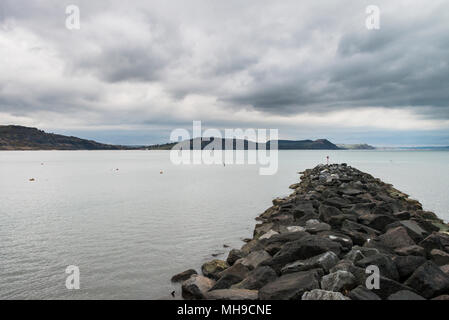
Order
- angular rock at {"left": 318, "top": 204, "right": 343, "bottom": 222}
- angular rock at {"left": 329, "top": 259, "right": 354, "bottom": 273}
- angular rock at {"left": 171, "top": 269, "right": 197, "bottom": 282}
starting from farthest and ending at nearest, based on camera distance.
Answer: angular rock at {"left": 318, "top": 204, "right": 343, "bottom": 222} → angular rock at {"left": 171, "top": 269, "right": 197, "bottom": 282} → angular rock at {"left": 329, "top": 259, "right": 354, "bottom": 273}

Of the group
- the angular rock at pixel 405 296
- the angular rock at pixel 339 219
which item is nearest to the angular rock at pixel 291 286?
the angular rock at pixel 405 296

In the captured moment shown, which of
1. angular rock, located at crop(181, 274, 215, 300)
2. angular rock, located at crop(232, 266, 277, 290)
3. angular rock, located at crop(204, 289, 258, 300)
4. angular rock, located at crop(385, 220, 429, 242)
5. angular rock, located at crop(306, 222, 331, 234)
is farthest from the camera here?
angular rock, located at crop(306, 222, 331, 234)

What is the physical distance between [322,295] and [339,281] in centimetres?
87

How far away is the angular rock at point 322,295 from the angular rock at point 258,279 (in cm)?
178

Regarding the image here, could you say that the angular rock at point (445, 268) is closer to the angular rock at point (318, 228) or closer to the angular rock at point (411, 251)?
the angular rock at point (411, 251)

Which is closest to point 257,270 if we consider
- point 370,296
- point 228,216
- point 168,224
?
point 370,296

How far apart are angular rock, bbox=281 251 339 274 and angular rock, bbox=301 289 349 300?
5.67ft

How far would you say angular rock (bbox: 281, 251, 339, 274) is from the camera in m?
8.97

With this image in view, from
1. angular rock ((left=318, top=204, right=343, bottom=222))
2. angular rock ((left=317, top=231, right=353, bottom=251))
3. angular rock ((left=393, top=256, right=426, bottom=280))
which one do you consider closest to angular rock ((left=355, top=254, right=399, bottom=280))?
angular rock ((left=393, top=256, right=426, bottom=280))

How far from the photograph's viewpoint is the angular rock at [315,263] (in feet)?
29.4

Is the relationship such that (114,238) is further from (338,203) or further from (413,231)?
(413,231)

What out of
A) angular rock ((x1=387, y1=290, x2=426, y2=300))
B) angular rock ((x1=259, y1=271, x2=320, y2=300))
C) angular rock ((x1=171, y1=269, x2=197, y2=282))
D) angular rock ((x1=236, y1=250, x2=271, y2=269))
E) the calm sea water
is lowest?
the calm sea water

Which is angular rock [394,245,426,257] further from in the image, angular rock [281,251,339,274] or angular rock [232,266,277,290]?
angular rock [232,266,277,290]

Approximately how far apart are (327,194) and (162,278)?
1551 cm
